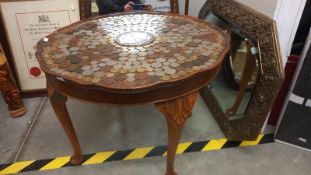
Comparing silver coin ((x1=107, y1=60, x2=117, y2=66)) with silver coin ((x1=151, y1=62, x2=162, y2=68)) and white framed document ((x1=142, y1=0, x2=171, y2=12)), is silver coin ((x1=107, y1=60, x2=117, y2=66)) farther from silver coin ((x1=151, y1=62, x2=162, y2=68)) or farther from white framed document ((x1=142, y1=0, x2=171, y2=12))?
white framed document ((x1=142, y1=0, x2=171, y2=12))

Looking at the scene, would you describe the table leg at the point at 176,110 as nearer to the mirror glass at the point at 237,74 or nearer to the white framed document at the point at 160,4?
the mirror glass at the point at 237,74

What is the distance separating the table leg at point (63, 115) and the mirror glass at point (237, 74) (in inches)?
34.3

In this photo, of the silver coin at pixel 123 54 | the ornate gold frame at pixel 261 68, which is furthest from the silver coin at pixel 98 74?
the ornate gold frame at pixel 261 68

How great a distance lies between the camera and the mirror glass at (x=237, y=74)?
1.35 m

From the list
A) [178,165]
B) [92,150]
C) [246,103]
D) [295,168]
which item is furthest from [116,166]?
[295,168]

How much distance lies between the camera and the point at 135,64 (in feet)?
3.28

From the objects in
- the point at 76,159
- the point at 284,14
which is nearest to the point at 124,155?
the point at 76,159

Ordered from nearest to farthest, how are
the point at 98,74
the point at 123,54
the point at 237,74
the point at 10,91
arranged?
the point at 98,74 < the point at 123,54 < the point at 237,74 < the point at 10,91

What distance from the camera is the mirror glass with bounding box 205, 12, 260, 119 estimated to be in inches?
53.3

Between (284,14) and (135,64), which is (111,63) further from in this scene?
(284,14)

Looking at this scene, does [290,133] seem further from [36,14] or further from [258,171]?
[36,14]

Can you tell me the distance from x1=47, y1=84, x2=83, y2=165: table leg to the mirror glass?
0.87 meters

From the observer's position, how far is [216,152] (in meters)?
1.46

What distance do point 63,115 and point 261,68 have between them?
0.95 m
